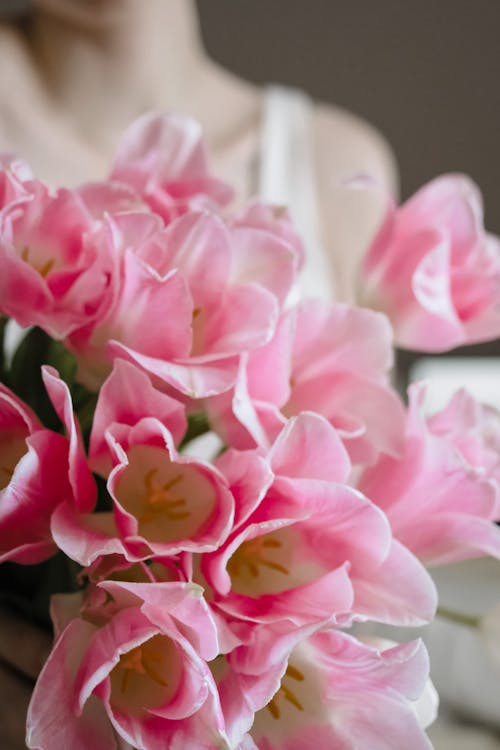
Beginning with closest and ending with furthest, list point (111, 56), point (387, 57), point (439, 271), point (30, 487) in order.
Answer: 1. point (30, 487)
2. point (439, 271)
3. point (111, 56)
4. point (387, 57)

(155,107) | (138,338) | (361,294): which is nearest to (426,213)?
(361,294)

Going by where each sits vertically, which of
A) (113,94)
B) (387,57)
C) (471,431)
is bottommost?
(387,57)

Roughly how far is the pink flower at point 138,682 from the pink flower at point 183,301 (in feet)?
0.21

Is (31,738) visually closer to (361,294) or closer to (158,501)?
(158,501)

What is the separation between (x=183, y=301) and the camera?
0.97 feet

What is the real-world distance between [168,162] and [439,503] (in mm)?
172

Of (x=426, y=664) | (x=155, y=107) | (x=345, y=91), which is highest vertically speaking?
(x=426, y=664)

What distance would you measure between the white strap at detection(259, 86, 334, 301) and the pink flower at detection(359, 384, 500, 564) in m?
0.66

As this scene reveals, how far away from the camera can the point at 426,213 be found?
395 millimetres

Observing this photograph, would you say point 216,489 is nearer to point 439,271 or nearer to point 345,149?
point 439,271

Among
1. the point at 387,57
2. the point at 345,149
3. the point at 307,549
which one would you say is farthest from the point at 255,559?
the point at 387,57

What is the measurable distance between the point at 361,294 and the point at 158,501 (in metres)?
0.16

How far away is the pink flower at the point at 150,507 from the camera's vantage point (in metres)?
0.27

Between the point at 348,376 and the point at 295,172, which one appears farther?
the point at 295,172
